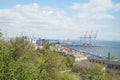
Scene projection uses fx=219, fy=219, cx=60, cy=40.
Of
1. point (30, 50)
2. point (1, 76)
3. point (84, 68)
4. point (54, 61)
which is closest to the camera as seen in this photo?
point (1, 76)

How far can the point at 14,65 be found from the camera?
8703 mm

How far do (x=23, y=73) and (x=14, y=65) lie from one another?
51 cm

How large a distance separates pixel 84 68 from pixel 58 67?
30.8 ft

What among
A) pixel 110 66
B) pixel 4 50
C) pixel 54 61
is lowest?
pixel 110 66

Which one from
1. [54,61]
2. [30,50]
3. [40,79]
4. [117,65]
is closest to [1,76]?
[40,79]

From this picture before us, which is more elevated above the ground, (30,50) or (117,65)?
(30,50)

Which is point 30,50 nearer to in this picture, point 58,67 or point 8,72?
point 58,67

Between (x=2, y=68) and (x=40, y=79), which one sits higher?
(x=2, y=68)

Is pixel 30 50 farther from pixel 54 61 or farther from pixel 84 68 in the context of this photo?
pixel 84 68

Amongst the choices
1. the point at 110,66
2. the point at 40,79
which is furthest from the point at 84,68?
the point at 40,79

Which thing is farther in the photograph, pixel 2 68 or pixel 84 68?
pixel 84 68

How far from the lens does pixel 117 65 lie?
26844 millimetres

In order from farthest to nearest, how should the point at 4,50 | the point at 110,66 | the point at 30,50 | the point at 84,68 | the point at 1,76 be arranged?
the point at 110,66
the point at 84,68
the point at 30,50
the point at 4,50
the point at 1,76

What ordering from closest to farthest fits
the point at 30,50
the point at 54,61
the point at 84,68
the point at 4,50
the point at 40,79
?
the point at 4,50 → the point at 40,79 → the point at 54,61 → the point at 30,50 → the point at 84,68
